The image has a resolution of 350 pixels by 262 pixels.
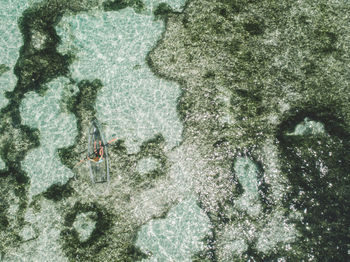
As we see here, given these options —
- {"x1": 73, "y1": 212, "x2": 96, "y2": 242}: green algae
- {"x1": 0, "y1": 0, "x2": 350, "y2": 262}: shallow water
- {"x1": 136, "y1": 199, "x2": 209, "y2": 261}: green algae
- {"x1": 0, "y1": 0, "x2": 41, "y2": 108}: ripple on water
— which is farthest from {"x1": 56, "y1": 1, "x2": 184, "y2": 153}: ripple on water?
{"x1": 73, "y1": 212, "x2": 96, "y2": 242}: green algae

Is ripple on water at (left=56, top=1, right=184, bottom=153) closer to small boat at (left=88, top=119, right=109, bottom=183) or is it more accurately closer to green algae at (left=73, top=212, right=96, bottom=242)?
small boat at (left=88, top=119, right=109, bottom=183)

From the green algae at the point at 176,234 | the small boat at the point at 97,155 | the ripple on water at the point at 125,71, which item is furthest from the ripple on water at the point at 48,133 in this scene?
the green algae at the point at 176,234

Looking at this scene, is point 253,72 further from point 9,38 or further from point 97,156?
point 9,38

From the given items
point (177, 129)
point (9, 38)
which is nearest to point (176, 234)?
point (177, 129)

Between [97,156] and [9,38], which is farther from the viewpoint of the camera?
[9,38]

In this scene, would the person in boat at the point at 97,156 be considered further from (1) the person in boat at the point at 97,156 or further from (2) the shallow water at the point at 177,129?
(2) the shallow water at the point at 177,129
